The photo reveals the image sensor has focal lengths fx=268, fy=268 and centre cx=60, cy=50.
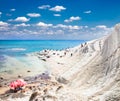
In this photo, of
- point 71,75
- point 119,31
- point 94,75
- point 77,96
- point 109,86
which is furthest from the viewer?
point 71,75

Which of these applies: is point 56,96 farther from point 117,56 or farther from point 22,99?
point 117,56

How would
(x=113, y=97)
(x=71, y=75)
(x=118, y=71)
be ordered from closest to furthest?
(x=113, y=97), (x=118, y=71), (x=71, y=75)

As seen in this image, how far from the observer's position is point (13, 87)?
29.4 meters

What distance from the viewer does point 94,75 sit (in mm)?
23938

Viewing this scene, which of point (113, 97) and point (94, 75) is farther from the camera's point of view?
point (94, 75)

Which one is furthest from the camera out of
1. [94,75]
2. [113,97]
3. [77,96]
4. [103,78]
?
[94,75]

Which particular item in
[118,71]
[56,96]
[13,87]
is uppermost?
[118,71]

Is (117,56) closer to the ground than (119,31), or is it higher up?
closer to the ground

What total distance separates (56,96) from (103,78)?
549cm

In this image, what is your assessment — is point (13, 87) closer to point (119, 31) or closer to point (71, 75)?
point (71, 75)

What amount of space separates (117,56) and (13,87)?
12830 mm

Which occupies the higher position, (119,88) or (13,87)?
(119,88)

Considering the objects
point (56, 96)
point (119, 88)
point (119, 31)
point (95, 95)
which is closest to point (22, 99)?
point (56, 96)

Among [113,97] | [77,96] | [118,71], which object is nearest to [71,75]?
[118,71]
